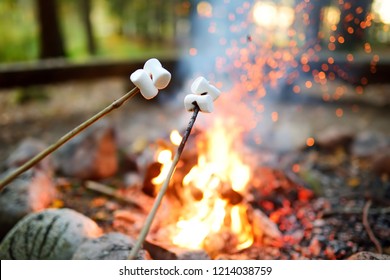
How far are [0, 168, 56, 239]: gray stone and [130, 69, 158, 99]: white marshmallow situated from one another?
2.10 meters

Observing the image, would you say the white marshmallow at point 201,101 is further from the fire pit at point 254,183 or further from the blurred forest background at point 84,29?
the blurred forest background at point 84,29

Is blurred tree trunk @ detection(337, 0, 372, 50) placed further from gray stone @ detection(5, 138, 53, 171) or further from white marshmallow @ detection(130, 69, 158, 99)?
white marshmallow @ detection(130, 69, 158, 99)

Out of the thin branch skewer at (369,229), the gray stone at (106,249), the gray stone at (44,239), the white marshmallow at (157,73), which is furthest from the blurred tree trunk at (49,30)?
the thin branch skewer at (369,229)

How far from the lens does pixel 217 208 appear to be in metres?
3.51

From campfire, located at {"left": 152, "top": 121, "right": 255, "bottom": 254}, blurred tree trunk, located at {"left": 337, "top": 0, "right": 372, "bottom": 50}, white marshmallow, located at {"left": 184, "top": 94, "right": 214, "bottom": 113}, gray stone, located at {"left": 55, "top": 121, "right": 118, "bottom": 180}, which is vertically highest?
blurred tree trunk, located at {"left": 337, "top": 0, "right": 372, "bottom": 50}

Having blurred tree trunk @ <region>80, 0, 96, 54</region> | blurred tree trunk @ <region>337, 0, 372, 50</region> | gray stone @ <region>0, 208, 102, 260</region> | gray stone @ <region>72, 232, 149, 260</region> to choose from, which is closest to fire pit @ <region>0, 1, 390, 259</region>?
gray stone @ <region>72, 232, 149, 260</region>

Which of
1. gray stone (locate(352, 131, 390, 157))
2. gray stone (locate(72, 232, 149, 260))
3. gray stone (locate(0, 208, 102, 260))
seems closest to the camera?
gray stone (locate(72, 232, 149, 260))

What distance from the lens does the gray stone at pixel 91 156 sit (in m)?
4.52

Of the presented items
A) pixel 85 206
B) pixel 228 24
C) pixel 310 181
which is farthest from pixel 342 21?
pixel 85 206

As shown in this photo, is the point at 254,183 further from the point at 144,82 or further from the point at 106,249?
the point at 144,82

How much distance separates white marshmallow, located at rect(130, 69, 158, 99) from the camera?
209 centimetres

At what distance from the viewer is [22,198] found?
3.51 m
